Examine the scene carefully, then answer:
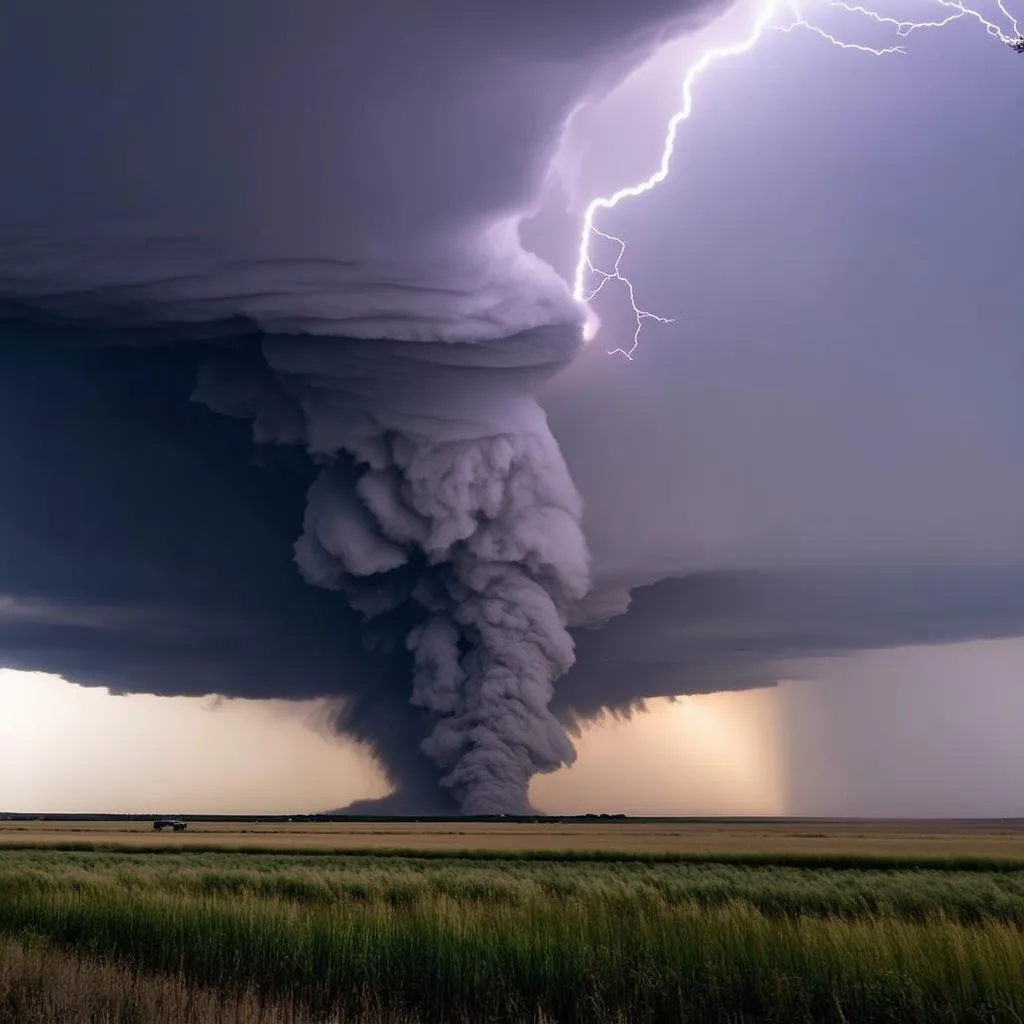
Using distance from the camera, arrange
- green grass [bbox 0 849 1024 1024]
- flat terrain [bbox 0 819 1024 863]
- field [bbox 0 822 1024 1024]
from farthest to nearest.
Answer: flat terrain [bbox 0 819 1024 863] → green grass [bbox 0 849 1024 1024] → field [bbox 0 822 1024 1024]

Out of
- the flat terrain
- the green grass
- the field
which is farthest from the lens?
the flat terrain

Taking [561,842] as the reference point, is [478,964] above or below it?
below

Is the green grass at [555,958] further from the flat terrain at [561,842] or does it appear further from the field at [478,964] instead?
the flat terrain at [561,842]

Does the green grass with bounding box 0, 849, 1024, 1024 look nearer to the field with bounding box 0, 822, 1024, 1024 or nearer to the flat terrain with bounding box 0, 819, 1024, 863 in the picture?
the field with bounding box 0, 822, 1024, 1024

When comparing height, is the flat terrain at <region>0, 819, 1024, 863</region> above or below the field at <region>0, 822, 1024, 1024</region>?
above

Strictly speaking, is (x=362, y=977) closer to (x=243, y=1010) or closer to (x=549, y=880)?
(x=243, y=1010)

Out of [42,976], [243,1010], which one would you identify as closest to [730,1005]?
[243,1010]

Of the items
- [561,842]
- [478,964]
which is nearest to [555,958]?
[478,964]

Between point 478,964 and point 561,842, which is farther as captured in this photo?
point 561,842

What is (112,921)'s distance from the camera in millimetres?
14984

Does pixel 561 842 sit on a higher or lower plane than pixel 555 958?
higher

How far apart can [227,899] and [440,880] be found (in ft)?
31.0

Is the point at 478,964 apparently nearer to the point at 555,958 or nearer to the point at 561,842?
the point at 555,958

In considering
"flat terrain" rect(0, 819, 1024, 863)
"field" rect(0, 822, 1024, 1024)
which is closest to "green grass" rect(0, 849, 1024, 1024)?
"field" rect(0, 822, 1024, 1024)
